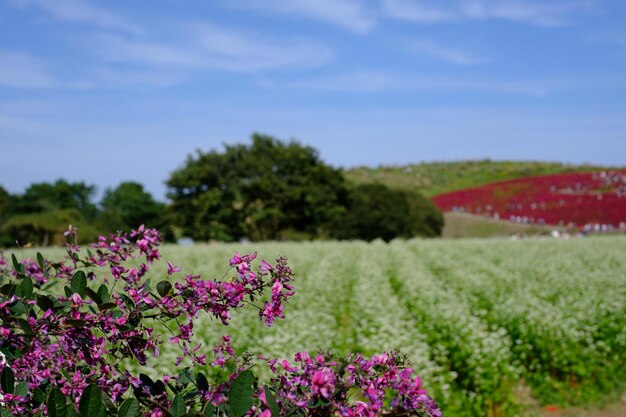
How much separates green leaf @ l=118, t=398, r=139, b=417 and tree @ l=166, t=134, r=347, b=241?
129ft

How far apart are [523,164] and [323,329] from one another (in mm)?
99383

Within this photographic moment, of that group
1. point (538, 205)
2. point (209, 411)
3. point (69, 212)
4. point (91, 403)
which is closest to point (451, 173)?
point (538, 205)

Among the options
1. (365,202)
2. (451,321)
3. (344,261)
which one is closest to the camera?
(451,321)

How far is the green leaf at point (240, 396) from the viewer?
5.93 feet

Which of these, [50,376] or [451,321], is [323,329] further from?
[50,376]

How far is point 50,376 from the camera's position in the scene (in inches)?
90.6

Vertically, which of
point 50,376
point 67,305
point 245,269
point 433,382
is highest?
point 245,269

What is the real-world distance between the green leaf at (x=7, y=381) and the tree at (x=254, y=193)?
3915 centimetres

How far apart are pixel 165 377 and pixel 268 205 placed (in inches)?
1610

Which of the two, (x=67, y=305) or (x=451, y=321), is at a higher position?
(x=67, y=305)

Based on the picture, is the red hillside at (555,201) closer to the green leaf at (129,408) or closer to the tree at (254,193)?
the tree at (254,193)

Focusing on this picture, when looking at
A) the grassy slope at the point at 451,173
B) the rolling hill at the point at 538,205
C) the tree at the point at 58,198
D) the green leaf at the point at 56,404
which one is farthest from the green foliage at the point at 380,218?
the grassy slope at the point at 451,173

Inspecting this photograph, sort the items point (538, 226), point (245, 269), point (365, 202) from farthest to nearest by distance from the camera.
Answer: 1. point (538, 226)
2. point (365, 202)
3. point (245, 269)

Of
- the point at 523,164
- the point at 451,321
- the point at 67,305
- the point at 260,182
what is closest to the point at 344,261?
the point at 451,321
